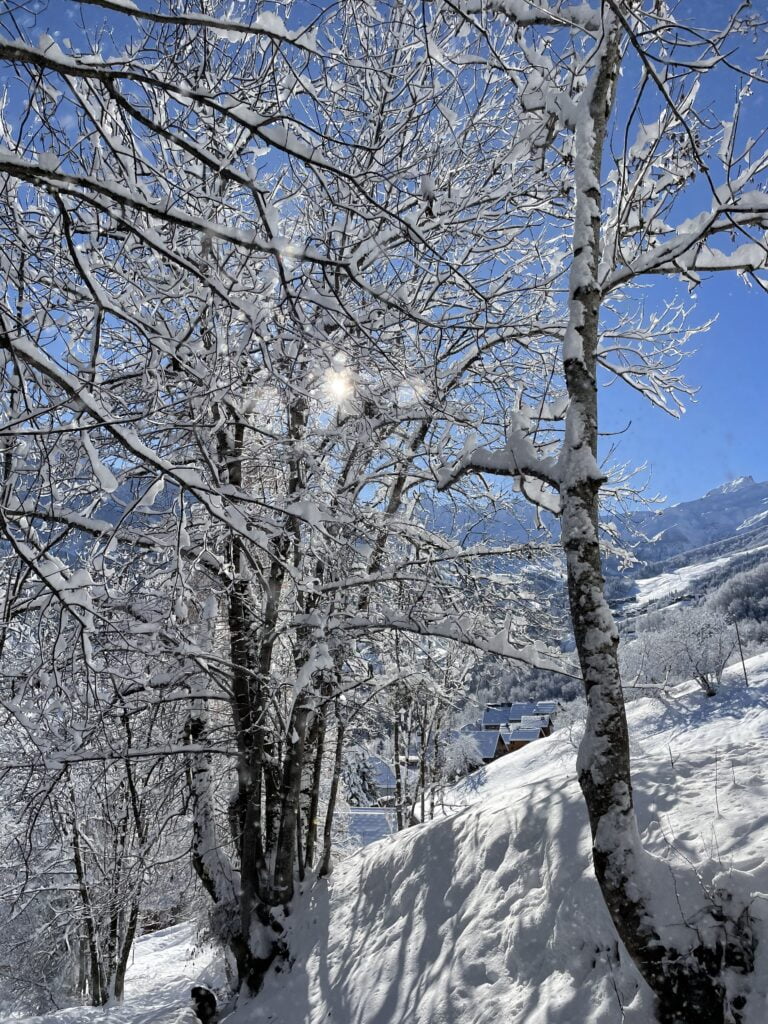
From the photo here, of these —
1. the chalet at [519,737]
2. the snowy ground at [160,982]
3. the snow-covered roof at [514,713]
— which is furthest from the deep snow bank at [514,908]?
the snow-covered roof at [514,713]

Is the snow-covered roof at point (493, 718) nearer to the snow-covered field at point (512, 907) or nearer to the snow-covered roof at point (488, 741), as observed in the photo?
the snow-covered roof at point (488, 741)

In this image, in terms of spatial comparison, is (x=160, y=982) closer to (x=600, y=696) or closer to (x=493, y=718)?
(x=600, y=696)

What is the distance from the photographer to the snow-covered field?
346 centimetres

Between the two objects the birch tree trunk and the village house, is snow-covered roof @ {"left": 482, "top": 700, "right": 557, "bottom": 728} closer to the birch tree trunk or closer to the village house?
the village house

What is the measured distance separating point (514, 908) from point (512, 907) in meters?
0.03

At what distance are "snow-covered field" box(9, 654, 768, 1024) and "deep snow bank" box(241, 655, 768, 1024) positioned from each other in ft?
0.04

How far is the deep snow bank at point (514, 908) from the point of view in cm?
346

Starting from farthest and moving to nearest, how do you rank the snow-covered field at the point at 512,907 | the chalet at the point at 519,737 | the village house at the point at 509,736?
the chalet at the point at 519,737 < the village house at the point at 509,736 < the snow-covered field at the point at 512,907

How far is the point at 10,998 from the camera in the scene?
20.2 m

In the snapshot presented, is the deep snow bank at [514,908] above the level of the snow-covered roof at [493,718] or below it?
above

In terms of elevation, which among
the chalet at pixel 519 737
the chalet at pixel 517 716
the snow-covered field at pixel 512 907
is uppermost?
the snow-covered field at pixel 512 907

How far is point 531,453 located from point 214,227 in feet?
7.03

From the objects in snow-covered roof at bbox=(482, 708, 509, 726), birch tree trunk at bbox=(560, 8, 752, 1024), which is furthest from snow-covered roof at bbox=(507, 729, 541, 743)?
birch tree trunk at bbox=(560, 8, 752, 1024)

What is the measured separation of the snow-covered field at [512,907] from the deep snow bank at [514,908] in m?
0.01
